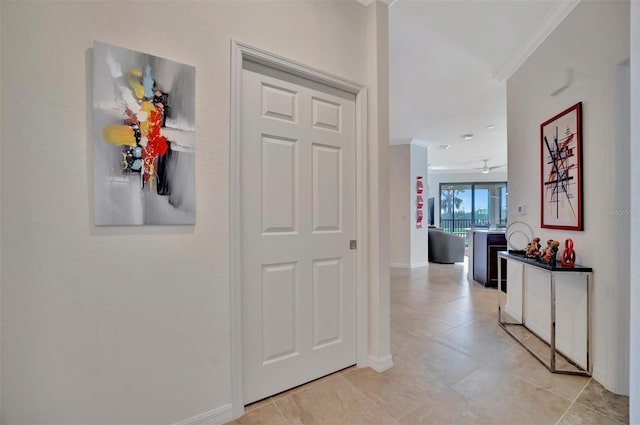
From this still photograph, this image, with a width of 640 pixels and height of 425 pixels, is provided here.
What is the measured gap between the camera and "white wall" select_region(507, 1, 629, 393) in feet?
5.71

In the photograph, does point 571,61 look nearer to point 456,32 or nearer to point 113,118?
point 456,32

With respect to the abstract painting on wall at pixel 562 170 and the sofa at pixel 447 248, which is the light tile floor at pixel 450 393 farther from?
the sofa at pixel 447 248

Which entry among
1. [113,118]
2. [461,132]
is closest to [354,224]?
[113,118]

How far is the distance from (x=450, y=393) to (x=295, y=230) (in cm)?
145

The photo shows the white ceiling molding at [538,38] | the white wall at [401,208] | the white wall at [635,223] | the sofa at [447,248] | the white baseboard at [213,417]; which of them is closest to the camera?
the white wall at [635,223]

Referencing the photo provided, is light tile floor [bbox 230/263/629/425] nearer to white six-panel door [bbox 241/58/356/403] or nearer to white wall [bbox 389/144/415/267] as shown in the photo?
white six-panel door [bbox 241/58/356/403]

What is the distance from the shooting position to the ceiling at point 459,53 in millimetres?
2203

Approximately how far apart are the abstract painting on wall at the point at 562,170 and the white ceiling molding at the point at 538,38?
2.44 feet

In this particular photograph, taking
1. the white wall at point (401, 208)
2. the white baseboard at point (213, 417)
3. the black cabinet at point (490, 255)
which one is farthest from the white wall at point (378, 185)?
the white wall at point (401, 208)

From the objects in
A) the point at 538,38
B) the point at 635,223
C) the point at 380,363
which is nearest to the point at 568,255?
the point at 635,223

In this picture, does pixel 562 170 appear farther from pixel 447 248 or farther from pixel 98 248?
pixel 447 248

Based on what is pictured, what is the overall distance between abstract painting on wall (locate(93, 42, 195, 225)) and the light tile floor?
4.14 ft

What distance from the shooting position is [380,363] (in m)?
2.03

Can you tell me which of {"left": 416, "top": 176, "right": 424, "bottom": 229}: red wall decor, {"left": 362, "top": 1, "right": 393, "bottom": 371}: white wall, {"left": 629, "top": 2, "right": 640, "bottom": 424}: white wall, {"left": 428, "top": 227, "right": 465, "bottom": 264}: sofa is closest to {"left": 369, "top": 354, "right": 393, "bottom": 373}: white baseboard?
{"left": 362, "top": 1, "right": 393, "bottom": 371}: white wall
